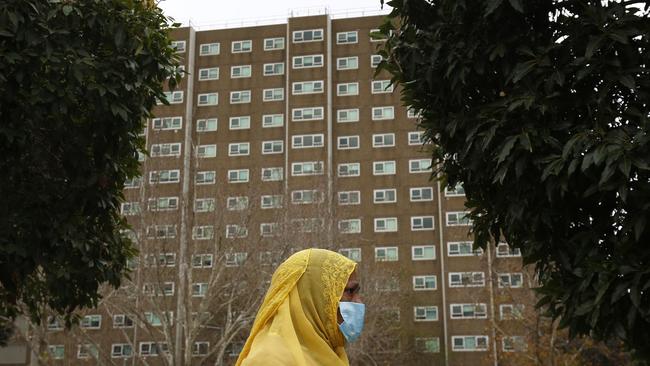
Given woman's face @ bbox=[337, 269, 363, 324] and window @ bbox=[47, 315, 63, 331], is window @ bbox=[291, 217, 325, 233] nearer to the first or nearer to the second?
window @ bbox=[47, 315, 63, 331]

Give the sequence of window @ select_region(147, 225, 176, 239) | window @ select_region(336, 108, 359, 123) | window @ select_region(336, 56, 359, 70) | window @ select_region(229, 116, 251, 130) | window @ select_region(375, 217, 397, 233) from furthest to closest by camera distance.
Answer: window @ select_region(229, 116, 251, 130) → window @ select_region(336, 56, 359, 70) → window @ select_region(336, 108, 359, 123) → window @ select_region(375, 217, 397, 233) → window @ select_region(147, 225, 176, 239)

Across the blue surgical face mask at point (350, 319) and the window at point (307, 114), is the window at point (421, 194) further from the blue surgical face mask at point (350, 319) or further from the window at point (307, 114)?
the blue surgical face mask at point (350, 319)

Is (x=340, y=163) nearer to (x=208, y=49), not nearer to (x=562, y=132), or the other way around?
(x=208, y=49)

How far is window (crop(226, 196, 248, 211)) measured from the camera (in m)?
29.1

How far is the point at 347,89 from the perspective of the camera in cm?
6078

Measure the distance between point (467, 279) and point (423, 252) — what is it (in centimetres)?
1073

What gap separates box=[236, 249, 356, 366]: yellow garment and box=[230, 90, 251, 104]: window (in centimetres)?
5993

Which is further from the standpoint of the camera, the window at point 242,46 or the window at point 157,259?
the window at point 242,46

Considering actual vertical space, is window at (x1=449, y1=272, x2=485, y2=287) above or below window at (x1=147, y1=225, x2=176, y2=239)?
below

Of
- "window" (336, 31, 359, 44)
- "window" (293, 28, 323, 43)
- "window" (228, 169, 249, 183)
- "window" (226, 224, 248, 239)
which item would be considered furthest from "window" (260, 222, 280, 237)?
"window" (293, 28, 323, 43)

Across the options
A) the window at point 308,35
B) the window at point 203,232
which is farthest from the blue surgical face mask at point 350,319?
the window at point 308,35

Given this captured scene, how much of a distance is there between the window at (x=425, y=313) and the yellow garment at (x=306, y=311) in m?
52.1

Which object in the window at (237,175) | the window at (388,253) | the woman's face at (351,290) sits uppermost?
the window at (237,175)

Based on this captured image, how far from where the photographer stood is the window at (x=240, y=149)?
6050 centimetres
